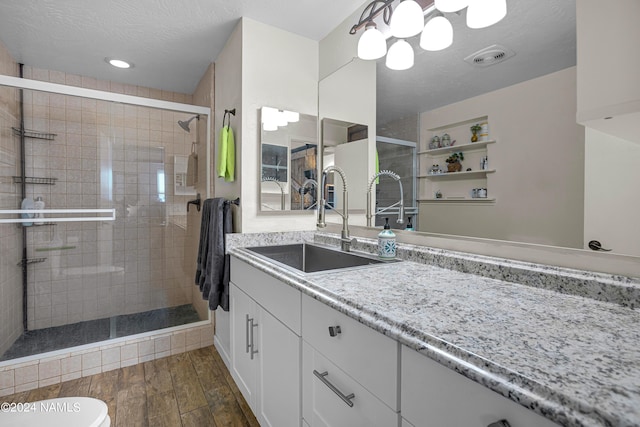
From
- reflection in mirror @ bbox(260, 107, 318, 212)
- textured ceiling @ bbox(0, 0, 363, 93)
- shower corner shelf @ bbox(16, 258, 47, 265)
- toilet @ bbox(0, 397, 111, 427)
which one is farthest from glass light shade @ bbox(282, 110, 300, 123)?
shower corner shelf @ bbox(16, 258, 47, 265)

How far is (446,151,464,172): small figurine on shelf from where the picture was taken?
4.33 feet

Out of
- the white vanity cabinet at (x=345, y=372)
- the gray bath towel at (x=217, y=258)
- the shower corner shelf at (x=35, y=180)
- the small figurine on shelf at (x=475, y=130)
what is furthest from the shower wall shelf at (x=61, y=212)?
the small figurine on shelf at (x=475, y=130)

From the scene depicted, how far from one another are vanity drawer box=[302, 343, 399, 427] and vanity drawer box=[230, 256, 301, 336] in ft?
0.42

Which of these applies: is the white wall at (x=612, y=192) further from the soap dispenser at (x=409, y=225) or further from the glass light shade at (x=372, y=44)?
the glass light shade at (x=372, y=44)

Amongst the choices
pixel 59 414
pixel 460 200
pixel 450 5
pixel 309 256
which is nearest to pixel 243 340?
pixel 309 256

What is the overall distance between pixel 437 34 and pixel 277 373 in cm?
163

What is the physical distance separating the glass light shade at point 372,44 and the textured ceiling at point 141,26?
0.93ft

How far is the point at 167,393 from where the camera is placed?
1.84 metres

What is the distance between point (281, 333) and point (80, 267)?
7.19ft

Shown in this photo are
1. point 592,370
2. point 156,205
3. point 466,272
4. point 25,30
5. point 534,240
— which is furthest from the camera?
point 156,205

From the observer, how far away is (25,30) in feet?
6.67

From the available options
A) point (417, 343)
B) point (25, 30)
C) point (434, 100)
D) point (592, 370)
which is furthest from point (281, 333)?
point (25, 30)

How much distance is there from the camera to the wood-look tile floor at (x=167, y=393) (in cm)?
162

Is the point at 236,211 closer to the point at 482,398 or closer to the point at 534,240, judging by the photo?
the point at 534,240
